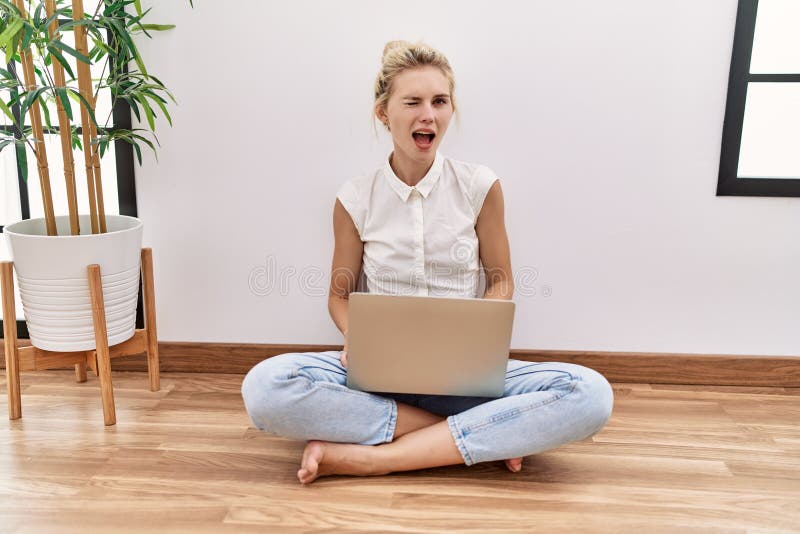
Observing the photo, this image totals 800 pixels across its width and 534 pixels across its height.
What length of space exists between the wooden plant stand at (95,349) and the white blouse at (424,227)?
641mm

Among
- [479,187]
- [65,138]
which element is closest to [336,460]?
[479,187]

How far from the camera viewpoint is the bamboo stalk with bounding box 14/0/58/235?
157 cm

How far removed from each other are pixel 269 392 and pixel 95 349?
0.62 meters

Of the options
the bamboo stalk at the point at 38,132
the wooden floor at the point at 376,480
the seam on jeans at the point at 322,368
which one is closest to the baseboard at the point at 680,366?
the wooden floor at the point at 376,480

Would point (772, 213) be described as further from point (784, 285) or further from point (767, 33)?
point (767, 33)

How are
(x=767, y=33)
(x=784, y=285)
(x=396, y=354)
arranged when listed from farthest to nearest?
(x=784, y=285), (x=767, y=33), (x=396, y=354)

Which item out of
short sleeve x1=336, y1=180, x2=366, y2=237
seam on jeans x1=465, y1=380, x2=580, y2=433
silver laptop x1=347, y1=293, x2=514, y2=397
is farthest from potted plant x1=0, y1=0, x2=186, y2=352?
seam on jeans x1=465, y1=380, x2=580, y2=433

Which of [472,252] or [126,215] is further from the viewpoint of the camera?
[126,215]

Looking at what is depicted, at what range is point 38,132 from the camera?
5.38 ft

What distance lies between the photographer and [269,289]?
2.01m

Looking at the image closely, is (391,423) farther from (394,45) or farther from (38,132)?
(38,132)

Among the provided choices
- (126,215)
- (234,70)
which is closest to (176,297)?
(126,215)

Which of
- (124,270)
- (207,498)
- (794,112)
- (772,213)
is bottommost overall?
(207,498)

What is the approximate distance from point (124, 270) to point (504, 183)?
106 cm
